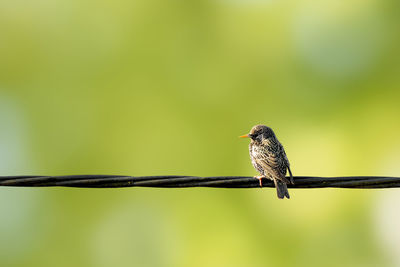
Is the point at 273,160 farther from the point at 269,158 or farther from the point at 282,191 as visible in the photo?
the point at 282,191

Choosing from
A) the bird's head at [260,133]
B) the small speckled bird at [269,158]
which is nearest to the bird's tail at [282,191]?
the small speckled bird at [269,158]

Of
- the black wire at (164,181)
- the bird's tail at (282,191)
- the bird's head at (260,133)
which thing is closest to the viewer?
the black wire at (164,181)

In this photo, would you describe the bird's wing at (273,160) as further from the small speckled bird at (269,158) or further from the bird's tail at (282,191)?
the bird's tail at (282,191)

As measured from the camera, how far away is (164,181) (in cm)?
539

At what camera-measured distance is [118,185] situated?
544cm

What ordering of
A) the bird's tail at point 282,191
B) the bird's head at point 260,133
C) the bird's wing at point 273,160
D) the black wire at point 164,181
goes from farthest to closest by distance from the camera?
1. the bird's head at point 260,133
2. the bird's wing at point 273,160
3. the bird's tail at point 282,191
4. the black wire at point 164,181

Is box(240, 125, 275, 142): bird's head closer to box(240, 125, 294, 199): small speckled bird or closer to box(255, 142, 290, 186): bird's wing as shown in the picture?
box(240, 125, 294, 199): small speckled bird

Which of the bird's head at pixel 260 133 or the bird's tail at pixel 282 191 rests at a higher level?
the bird's head at pixel 260 133

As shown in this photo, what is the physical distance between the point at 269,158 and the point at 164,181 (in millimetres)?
3198

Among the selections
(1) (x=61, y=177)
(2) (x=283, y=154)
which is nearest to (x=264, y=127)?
(2) (x=283, y=154)

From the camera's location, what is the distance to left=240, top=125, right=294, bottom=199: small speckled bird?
297 inches

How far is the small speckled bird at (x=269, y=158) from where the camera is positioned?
7.54 metres

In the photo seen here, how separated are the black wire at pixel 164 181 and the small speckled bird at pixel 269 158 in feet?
4.54

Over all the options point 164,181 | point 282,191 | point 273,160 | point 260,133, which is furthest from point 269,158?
point 164,181
